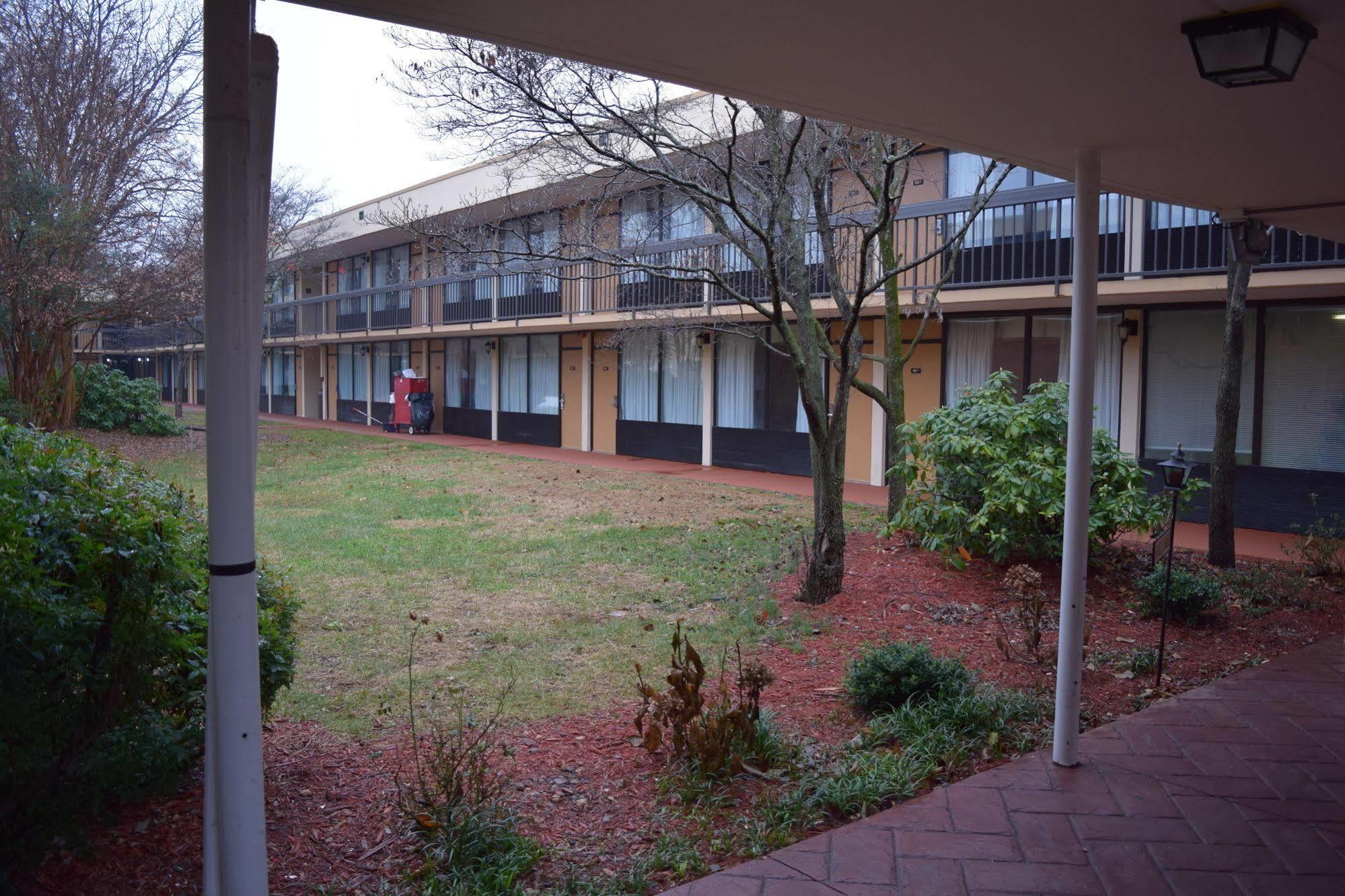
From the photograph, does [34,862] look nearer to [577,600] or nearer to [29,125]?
[577,600]

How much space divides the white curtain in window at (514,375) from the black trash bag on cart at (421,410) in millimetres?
3213

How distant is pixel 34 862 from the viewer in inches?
109

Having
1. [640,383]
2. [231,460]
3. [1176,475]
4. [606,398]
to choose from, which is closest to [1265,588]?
[1176,475]

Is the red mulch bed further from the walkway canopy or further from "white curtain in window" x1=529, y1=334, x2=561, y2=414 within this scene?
"white curtain in window" x1=529, y1=334, x2=561, y2=414

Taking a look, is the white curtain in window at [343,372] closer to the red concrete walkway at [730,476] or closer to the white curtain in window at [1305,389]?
the red concrete walkway at [730,476]

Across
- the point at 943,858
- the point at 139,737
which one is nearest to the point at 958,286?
the point at 943,858

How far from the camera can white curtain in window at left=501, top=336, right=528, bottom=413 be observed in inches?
965

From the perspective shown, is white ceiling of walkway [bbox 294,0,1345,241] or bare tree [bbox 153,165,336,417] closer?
white ceiling of walkway [bbox 294,0,1345,241]

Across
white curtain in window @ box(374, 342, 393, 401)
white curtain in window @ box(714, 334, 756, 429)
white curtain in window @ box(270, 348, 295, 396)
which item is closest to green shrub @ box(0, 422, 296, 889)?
white curtain in window @ box(714, 334, 756, 429)

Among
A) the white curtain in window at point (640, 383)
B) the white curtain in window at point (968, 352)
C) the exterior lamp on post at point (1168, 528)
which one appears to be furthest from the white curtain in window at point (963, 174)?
the exterior lamp on post at point (1168, 528)

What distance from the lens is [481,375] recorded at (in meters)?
26.7

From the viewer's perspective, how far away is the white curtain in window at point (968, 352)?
1423 centimetres

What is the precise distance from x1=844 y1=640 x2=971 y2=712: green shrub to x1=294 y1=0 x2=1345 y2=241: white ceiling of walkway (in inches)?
102

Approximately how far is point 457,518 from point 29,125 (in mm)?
8459
